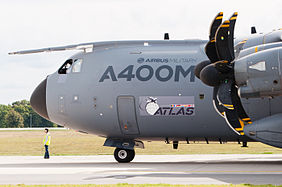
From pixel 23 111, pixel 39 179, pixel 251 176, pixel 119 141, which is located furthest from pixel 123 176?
pixel 23 111

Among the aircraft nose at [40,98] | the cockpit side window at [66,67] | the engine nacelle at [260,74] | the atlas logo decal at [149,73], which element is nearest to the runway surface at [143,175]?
the engine nacelle at [260,74]

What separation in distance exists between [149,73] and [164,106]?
1.60 metres

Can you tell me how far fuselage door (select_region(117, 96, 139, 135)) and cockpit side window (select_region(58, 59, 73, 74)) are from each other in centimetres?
319

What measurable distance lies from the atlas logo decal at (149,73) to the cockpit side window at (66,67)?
2.05 metres

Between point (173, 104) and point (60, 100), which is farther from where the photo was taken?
point (60, 100)

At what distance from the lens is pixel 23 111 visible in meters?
166

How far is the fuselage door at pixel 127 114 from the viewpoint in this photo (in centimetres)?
2291

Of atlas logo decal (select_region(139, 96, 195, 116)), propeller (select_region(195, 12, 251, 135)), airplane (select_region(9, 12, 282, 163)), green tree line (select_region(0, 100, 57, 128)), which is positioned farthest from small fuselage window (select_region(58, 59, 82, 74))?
green tree line (select_region(0, 100, 57, 128))

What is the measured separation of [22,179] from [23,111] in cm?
15156

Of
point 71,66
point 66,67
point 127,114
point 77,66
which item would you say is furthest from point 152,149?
point 127,114

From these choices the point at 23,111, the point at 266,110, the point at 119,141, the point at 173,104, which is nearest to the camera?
the point at 266,110

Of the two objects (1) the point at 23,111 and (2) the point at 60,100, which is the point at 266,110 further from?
(1) the point at 23,111

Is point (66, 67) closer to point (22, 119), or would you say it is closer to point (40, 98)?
point (40, 98)

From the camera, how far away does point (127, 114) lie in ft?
75.6
